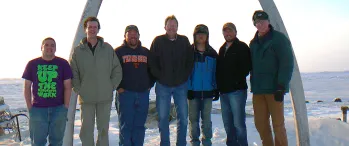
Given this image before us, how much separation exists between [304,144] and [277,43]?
1.99m

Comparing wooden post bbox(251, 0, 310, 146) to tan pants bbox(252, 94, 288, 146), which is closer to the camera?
tan pants bbox(252, 94, 288, 146)

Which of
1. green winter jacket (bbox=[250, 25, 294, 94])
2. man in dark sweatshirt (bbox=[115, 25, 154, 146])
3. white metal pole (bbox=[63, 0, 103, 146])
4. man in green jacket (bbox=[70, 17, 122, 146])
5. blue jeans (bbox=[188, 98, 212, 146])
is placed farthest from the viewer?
white metal pole (bbox=[63, 0, 103, 146])

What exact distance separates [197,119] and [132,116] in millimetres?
948

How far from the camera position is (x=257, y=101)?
13.8ft

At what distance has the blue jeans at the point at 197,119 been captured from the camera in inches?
173

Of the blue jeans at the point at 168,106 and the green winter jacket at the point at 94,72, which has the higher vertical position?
the green winter jacket at the point at 94,72

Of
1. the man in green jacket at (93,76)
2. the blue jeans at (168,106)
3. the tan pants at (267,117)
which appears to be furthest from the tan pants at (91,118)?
the tan pants at (267,117)

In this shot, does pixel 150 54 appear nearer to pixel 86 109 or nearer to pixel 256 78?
pixel 86 109

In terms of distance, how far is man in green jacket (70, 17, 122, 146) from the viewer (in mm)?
4008

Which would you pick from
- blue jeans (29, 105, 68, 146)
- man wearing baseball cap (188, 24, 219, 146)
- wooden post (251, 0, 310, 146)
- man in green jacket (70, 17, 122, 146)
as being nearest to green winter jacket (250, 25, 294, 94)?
man wearing baseball cap (188, 24, 219, 146)

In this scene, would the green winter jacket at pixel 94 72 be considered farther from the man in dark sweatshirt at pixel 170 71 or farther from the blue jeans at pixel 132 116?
the man in dark sweatshirt at pixel 170 71

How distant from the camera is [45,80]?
372 centimetres

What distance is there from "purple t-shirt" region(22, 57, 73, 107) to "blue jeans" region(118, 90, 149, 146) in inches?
34.3

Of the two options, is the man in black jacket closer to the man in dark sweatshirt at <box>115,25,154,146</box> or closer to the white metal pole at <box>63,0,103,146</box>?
the man in dark sweatshirt at <box>115,25,154,146</box>
